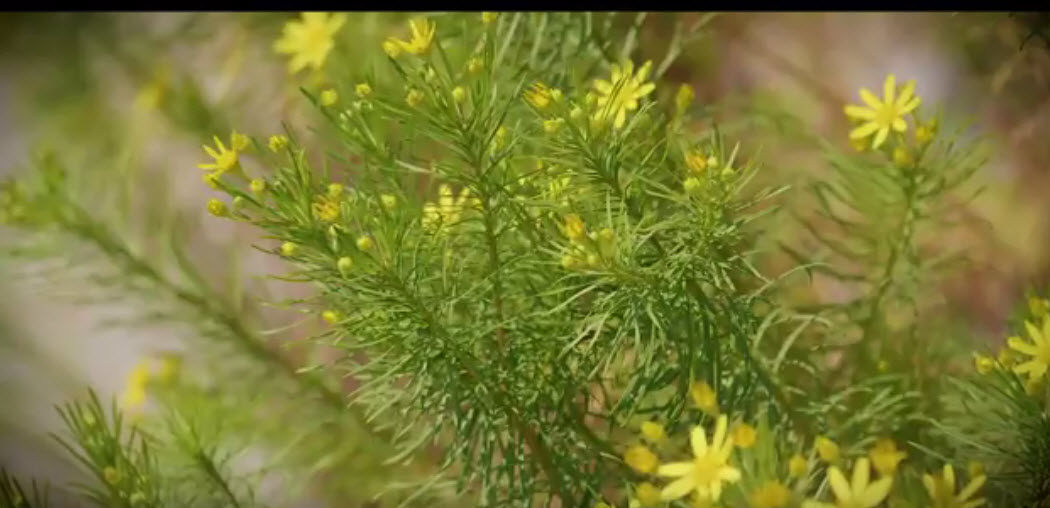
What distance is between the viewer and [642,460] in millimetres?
646

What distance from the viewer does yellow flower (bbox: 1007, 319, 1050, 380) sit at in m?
0.71

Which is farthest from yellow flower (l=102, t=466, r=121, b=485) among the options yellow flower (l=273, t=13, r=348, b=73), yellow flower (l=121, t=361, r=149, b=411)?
yellow flower (l=273, t=13, r=348, b=73)

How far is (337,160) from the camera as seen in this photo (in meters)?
0.70

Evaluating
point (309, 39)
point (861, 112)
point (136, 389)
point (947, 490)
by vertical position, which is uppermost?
point (309, 39)

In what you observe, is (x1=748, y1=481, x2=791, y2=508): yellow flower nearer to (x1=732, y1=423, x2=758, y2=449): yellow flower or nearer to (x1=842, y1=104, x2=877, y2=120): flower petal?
(x1=732, y1=423, x2=758, y2=449): yellow flower

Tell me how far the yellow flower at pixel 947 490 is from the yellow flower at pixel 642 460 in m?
0.15

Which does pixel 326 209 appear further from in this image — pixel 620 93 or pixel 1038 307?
pixel 1038 307

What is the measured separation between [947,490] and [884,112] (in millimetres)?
249

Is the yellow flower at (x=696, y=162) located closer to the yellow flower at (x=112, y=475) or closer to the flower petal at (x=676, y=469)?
the flower petal at (x=676, y=469)

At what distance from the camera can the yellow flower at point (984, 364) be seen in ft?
2.41

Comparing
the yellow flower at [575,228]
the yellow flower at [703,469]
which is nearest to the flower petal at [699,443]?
the yellow flower at [703,469]

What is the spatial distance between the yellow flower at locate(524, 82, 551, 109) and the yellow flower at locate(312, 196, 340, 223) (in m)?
0.12

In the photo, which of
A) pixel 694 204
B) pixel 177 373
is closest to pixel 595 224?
pixel 694 204

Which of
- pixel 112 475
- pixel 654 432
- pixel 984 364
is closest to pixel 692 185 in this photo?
pixel 654 432
